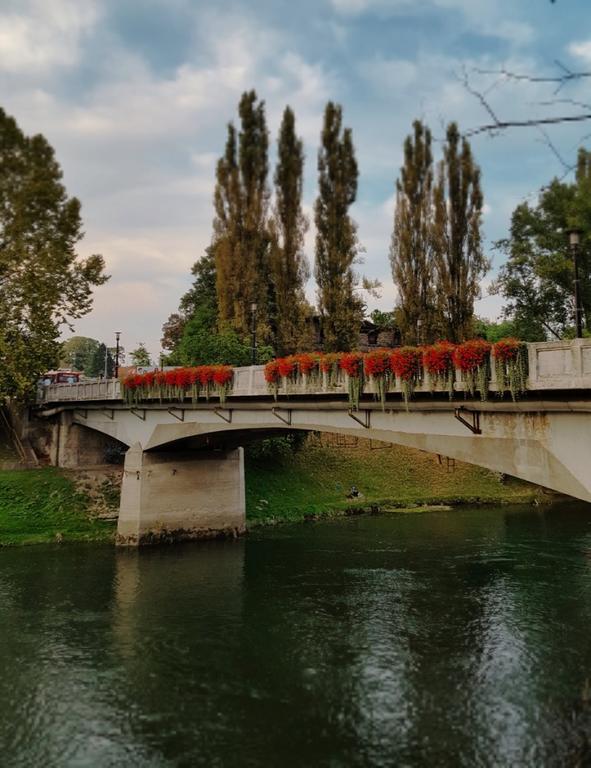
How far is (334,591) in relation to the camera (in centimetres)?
2056

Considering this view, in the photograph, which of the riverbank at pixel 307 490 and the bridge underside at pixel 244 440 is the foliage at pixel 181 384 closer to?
the bridge underside at pixel 244 440

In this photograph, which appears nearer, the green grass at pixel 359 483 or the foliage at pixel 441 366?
the foliage at pixel 441 366

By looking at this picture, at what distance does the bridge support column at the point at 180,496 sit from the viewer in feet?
97.7

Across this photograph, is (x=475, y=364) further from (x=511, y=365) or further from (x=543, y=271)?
(x=543, y=271)

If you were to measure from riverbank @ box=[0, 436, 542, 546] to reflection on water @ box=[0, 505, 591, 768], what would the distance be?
544cm

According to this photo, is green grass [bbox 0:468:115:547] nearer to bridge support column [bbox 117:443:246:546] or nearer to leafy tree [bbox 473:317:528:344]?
bridge support column [bbox 117:443:246:546]

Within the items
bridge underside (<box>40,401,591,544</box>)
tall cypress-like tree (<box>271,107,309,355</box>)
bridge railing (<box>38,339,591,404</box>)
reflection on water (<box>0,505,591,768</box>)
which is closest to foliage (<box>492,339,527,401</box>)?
bridge railing (<box>38,339,591,404</box>)

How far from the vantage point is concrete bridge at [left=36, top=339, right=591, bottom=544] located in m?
12.5

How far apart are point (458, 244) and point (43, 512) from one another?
28.8 m

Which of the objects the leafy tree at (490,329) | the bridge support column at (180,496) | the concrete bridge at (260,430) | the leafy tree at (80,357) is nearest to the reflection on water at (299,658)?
the bridge support column at (180,496)

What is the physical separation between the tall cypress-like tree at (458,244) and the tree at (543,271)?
6.44 feet

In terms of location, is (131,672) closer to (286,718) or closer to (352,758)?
(286,718)

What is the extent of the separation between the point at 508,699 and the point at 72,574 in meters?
17.1

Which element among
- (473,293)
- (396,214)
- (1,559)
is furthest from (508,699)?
(396,214)
